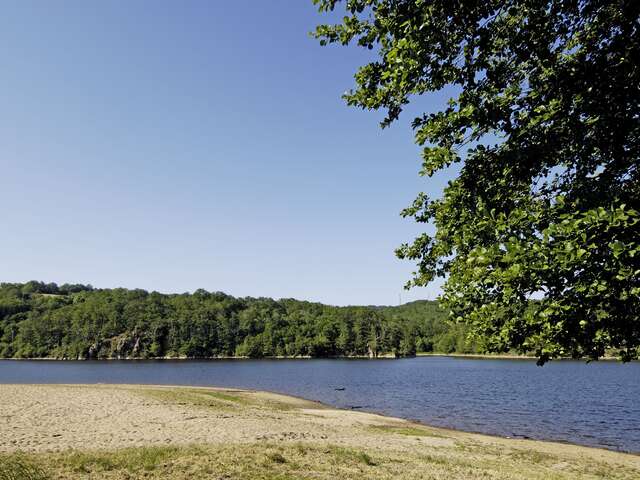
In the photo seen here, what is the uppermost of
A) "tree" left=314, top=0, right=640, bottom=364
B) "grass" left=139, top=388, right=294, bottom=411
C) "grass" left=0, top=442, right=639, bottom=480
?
"tree" left=314, top=0, right=640, bottom=364

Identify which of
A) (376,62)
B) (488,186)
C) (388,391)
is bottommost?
(388,391)

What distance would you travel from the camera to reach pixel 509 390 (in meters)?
61.1

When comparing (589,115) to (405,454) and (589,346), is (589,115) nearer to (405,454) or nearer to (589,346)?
(589,346)

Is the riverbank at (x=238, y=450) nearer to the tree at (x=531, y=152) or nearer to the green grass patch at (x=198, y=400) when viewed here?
the green grass patch at (x=198, y=400)

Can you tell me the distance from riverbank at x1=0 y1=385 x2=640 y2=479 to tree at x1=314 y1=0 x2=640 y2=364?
28.4 ft

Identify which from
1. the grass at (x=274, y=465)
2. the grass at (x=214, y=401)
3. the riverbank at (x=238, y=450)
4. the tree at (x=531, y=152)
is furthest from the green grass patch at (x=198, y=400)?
the tree at (x=531, y=152)

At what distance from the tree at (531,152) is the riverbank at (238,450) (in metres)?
8.66

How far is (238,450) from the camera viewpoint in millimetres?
15945

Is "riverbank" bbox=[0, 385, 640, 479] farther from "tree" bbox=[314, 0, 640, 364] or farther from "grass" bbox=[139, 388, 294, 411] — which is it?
"tree" bbox=[314, 0, 640, 364]

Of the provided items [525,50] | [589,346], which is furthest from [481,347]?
[525,50]

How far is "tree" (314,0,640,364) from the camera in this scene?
599 centimetres

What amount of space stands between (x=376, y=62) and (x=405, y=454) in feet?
51.2

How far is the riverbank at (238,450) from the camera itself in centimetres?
1311

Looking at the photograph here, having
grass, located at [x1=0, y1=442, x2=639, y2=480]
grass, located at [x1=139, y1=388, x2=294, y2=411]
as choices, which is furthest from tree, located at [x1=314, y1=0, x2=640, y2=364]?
grass, located at [x1=139, y1=388, x2=294, y2=411]
